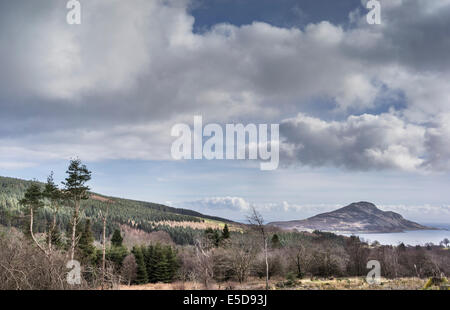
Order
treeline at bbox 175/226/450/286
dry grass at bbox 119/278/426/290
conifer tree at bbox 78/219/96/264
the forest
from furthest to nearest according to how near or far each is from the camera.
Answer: conifer tree at bbox 78/219/96/264 → treeline at bbox 175/226/450/286 → the forest → dry grass at bbox 119/278/426/290

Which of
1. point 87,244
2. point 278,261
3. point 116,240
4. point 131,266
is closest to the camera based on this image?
point 87,244

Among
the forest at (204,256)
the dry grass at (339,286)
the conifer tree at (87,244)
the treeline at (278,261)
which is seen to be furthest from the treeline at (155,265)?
the dry grass at (339,286)

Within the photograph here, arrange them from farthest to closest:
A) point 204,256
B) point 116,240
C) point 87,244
Answer: point 116,240 → point 87,244 → point 204,256

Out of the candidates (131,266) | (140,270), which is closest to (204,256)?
(131,266)

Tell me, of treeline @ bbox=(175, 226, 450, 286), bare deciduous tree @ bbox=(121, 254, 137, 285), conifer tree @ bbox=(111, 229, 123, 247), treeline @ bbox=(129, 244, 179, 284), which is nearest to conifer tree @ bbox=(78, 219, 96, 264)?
bare deciduous tree @ bbox=(121, 254, 137, 285)

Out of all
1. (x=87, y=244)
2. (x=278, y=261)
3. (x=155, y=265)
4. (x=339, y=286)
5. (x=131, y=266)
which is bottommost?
(x=155, y=265)

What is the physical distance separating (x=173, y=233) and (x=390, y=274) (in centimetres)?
10416

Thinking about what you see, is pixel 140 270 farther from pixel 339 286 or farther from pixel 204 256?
pixel 339 286

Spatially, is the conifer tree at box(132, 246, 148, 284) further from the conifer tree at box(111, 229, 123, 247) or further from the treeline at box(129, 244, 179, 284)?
the conifer tree at box(111, 229, 123, 247)

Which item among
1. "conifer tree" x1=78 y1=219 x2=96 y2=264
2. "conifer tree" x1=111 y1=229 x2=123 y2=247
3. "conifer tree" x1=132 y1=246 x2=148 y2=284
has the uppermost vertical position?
"conifer tree" x1=78 y1=219 x2=96 y2=264

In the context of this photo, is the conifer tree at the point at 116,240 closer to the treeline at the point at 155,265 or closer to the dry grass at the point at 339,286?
the treeline at the point at 155,265

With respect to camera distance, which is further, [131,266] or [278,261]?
[131,266]
